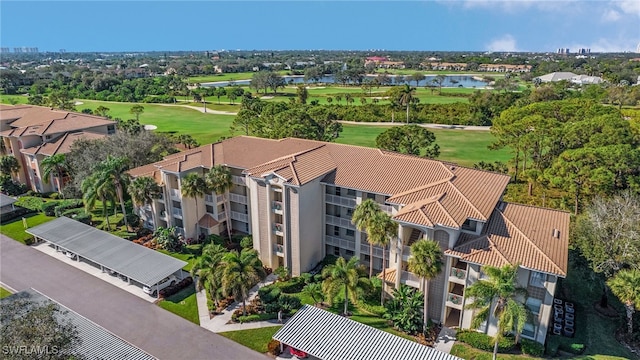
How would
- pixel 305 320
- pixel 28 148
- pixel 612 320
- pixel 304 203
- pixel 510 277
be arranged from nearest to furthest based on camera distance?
pixel 510 277 < pixel 305 320 < pixel 612 320 < pixel 304 203 < pixel 28 148

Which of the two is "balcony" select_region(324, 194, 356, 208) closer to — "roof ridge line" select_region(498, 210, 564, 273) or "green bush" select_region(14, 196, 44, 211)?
"roof ridge line" select_region(498, 210, 564, 273)

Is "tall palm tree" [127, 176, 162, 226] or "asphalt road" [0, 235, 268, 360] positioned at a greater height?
"tall palm tree" [127, 176, 162, 226]

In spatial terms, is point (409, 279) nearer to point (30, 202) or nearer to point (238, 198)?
point (238, 198)

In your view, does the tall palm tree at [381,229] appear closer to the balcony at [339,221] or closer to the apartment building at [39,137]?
the balcony at [339,221]

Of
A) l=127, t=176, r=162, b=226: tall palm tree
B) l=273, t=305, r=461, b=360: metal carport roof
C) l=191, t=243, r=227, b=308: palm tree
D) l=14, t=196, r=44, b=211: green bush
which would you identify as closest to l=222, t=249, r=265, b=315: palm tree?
l=191, t=243, r=227, b=308: palm tree

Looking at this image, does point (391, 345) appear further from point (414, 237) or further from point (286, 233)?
point (286, 233)

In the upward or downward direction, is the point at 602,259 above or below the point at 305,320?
above

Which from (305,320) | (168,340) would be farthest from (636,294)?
(168,340)
